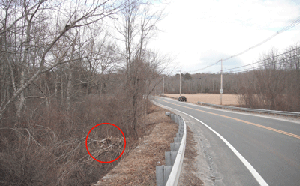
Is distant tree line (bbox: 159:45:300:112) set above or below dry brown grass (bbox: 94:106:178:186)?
above

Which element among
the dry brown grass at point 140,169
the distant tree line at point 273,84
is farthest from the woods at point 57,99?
the distant tree line at point 273,84

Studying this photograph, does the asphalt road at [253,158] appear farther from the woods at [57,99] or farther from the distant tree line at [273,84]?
the distant tree line at [273,84]

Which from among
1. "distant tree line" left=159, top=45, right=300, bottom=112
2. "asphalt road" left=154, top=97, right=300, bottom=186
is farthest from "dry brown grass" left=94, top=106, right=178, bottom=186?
"distant tree line" left=159, top=45, right=300, bottom=112

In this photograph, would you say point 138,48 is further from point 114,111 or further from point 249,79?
point 249,79

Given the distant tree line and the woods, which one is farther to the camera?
the distant tree line

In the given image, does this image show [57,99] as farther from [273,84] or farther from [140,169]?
[273,84]

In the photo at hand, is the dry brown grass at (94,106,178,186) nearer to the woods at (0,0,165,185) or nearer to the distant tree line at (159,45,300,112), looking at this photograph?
the woods at (0,0,165,185)

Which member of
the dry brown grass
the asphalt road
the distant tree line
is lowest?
the dry brown grass

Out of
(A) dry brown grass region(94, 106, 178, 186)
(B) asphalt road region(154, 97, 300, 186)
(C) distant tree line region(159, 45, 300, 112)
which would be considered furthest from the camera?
(C) distant tree line region(159, 45, 300, 112)

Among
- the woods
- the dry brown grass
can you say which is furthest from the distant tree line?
the dry brown grass

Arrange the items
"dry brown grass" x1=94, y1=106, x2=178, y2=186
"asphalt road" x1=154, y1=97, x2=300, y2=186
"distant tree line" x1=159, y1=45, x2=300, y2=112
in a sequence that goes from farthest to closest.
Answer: "distant tree line" x1=159, y1=45, x2=300, y2=112, "dry brown grass" x1=94, y1=106, x2=178, y2=186, "asphalt road" x1=154, y1=97, x2=300, y2=186

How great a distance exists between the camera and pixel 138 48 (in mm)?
12812

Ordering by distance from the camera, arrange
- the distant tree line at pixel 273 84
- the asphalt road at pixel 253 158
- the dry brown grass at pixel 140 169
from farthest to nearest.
Answer: the distant tree line at pixel 273 84, the dry brown grass at pixel 140 169, the asphalt road at pixel 253 158

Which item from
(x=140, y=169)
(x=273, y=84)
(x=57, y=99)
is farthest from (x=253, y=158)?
(x=273, y=84)
